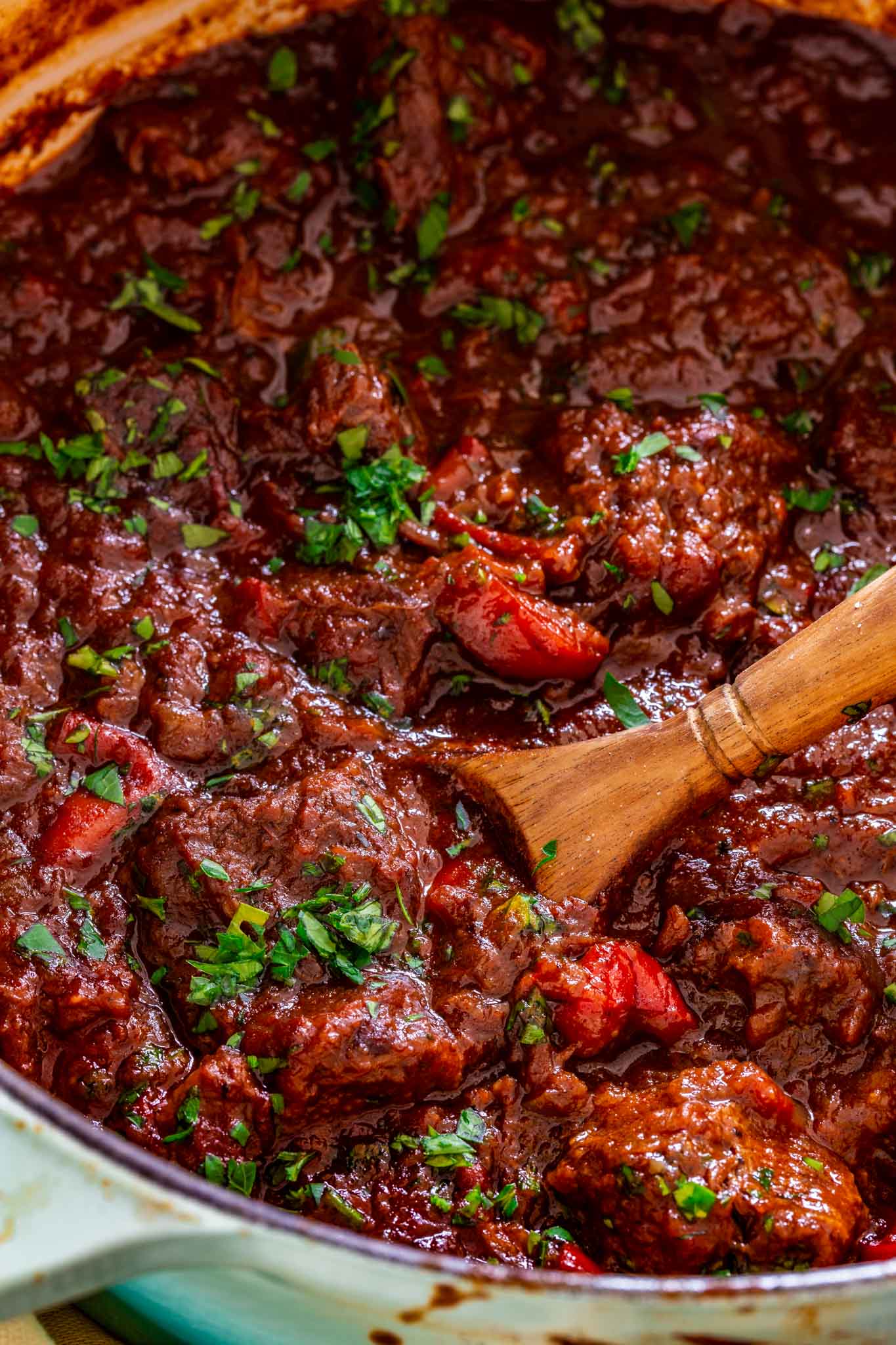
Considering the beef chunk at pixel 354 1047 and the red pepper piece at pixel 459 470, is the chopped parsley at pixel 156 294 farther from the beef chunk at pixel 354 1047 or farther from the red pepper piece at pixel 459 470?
the beef chunk at pixel 354 1047

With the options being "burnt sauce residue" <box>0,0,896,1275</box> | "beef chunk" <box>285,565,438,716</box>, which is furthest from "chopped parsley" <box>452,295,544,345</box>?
"beef chunk" <box>285,565,438,716</box>

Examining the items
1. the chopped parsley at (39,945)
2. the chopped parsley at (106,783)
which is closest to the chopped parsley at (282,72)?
the chopped parsley at (106,783)

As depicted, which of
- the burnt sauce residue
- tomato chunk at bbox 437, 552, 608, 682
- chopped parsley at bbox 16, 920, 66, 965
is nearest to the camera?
the burnt sauce residue

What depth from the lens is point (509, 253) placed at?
5203mm

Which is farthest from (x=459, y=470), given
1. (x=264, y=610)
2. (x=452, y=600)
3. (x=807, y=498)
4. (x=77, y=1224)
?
(x=77, y=1224)

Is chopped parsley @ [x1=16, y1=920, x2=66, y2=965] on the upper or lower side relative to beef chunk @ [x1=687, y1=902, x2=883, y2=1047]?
upper

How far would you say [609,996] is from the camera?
3.96 m

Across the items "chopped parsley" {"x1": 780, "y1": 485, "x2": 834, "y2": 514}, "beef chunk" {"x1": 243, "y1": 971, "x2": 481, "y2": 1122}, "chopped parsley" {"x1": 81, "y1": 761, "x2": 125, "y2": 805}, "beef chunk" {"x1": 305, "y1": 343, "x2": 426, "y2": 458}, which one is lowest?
"chopped parsley" {"x1": 780, "y1": 485, "x2": 834, "y2": 514}

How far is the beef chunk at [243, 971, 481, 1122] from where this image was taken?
372 cm

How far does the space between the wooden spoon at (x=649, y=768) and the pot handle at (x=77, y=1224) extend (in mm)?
1706

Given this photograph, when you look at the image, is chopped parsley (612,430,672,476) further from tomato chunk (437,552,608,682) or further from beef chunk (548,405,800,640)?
tomato chunk (437,552,608,682)

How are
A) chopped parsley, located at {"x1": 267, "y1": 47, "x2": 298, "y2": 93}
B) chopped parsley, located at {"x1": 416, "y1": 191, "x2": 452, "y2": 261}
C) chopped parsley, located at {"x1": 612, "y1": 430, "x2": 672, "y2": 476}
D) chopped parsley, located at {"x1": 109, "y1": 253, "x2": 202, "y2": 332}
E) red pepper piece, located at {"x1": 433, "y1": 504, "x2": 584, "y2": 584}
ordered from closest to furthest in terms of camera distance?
red pepper piece, located at {"x1": 433, "y1": 504, "x2": 584, "y2": 584}, chopped parsley, located at {"x1": 612, "y1": 430, "x2": 672, "y2": 476}, chopped parsley, located at {"x1": 109, "y1": 253, "x2": 202, "y2": 332}, chopped parsley, located at {"x1": 416, "y1": 191, "x2": 452, "y2": 261}, chopped parsley, located at {"x1": 267, "y1": 47, "x2": 298, "y2": 93}

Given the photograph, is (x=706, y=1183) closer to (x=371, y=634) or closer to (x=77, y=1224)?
(x=77, y=1224)

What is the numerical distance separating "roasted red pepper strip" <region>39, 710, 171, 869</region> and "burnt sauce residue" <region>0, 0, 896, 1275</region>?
11 mm
